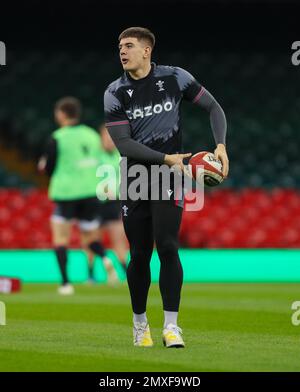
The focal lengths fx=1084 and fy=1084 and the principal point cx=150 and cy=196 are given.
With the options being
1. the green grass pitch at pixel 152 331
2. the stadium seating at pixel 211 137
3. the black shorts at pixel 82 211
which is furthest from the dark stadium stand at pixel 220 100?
the green grass pitch at pixel 152 331

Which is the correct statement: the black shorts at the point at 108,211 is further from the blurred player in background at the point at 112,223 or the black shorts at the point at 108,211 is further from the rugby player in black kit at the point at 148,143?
the rugby player in black kit at the point at 148,143

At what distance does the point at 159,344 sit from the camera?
24.0ft

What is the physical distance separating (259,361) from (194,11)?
70.7ft

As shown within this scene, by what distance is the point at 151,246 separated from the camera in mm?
7289

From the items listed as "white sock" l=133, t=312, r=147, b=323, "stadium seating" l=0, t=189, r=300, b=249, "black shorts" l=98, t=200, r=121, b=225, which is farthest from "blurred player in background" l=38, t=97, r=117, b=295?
"white sock" l=133, t=312, r=147, b=323

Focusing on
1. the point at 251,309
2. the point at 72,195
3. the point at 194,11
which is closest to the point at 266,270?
the point at 72,195

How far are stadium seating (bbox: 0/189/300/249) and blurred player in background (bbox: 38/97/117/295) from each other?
192 inches

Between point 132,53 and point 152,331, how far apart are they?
2.34 metres

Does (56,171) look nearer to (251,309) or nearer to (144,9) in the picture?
(251,309)

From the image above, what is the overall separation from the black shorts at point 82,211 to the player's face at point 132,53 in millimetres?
6579

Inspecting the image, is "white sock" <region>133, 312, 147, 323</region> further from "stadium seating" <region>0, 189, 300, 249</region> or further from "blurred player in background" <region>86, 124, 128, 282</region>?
"stadium seating" <region>0, 189, 300, 249</region>

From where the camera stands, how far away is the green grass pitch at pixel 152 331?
6.21 meters

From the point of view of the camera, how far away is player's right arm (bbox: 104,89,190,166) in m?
6.98

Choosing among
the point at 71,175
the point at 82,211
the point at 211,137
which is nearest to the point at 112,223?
the point at 82,211
